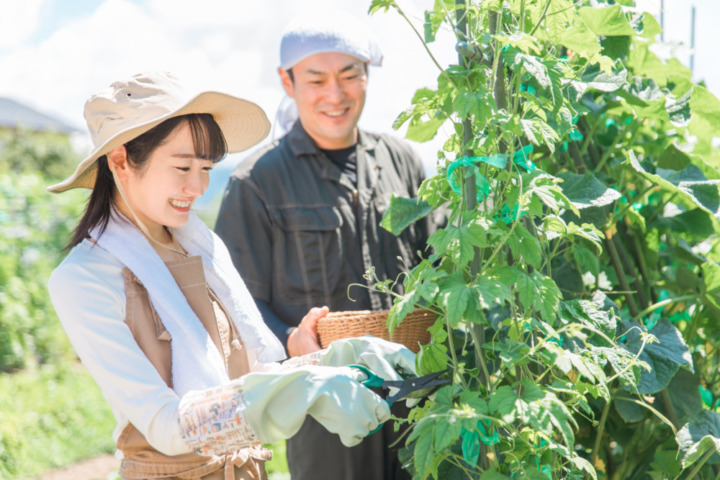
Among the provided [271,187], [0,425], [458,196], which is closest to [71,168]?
[0,425]

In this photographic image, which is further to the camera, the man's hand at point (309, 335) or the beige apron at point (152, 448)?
the man's hand at point (309, 335)

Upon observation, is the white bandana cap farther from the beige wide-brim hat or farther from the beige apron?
the beige apron

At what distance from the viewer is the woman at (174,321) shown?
1322 millimetres

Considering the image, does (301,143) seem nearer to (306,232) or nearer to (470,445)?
(306,232)

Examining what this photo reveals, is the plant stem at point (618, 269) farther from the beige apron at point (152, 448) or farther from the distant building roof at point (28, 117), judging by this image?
the distant building roof at point (28, 117)

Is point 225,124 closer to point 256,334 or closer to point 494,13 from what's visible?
point 256,334

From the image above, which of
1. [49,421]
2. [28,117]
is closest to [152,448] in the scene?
[49,421]

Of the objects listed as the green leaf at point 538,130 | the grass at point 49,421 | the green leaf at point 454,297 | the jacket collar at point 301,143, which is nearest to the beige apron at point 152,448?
the green leaf at point 454,297

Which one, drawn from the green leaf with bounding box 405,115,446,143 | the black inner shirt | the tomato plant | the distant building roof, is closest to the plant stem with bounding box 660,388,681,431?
the tomato plant

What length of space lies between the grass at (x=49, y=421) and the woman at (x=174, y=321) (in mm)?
3168

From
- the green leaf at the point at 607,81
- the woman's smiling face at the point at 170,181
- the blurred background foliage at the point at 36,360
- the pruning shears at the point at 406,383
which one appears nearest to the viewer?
the pruning shears at the point at 406,383

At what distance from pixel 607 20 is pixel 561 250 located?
23.6 inches

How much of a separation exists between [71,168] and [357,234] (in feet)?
55.4

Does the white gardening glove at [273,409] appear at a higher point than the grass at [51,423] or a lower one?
higher
